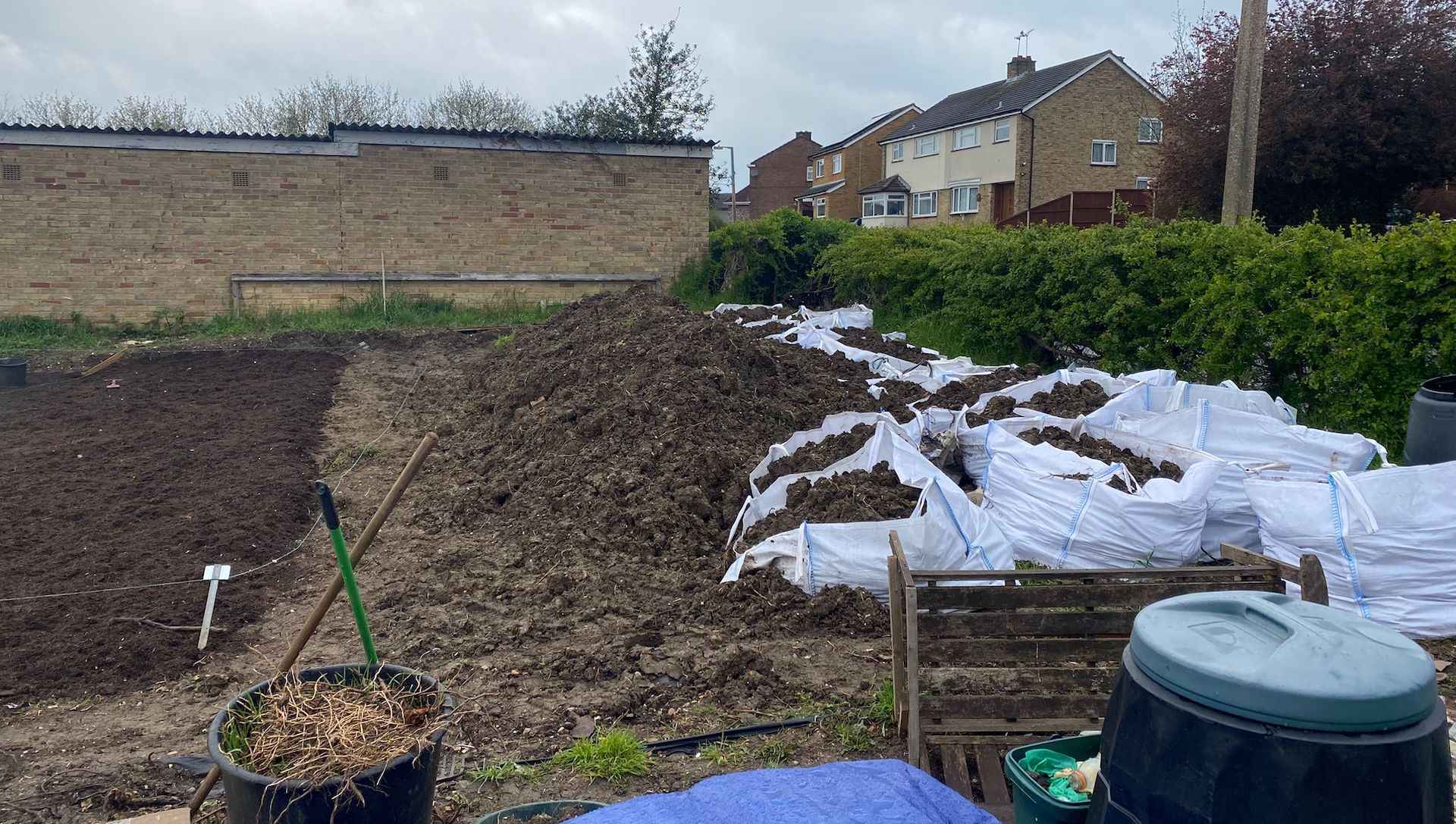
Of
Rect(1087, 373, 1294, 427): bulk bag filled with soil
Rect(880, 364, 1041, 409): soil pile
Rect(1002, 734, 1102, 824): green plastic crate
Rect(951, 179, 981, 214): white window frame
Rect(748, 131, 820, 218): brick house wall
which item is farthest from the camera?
Rect(748, 131, 820, 218): brick house wall

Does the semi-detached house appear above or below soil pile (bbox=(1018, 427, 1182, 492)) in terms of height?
above

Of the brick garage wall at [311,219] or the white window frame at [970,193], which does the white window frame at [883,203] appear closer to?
the white window frame at [970,193]

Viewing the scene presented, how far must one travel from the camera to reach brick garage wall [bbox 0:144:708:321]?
15.6 metres

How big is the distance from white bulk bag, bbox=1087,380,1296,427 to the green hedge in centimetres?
65

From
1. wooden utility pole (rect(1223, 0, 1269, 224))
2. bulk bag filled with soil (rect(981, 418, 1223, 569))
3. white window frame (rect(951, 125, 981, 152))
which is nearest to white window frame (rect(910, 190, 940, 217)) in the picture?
white window frame (rect(951, 125, 981, 152))

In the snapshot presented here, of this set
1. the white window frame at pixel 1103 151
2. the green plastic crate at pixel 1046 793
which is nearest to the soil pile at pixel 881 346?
the green plastic crate at pixel 1046 793

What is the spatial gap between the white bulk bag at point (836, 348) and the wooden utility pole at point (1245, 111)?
11.9 feet

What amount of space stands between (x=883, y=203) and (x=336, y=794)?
151 ft

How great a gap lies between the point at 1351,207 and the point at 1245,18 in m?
8.58

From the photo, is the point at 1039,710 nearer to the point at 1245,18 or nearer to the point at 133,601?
the point at 133,601

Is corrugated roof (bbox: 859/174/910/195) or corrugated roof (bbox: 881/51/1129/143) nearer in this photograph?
corrugated roof (bbox: 881/51/1129/143)

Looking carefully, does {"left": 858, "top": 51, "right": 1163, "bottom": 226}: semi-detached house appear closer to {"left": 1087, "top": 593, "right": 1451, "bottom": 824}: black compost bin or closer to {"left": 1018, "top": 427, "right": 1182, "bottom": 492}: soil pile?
{"left": 1018, "top": 427, "right": 1182, "bottom": 492}: soil pile

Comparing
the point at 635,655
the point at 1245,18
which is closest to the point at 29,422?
the point at 635,655

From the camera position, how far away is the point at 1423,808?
1.73m
